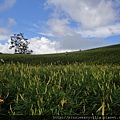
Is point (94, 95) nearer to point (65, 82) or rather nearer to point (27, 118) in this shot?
point (65, 82)

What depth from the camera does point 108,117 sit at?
558cm

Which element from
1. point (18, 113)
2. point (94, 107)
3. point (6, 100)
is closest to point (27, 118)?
point (18, 113)

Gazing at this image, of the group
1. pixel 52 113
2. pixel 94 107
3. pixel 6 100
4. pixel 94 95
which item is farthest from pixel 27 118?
pixel 94 95

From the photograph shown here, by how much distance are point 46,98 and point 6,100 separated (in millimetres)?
1459

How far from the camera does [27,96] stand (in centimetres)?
652

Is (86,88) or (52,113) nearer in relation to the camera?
(52,113)

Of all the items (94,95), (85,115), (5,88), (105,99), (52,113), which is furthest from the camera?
(5,88)

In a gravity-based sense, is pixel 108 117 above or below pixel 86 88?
below

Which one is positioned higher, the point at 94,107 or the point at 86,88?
the point at 86,88

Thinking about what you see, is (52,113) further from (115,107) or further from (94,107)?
(115,107)

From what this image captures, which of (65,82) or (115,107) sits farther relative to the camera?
(65,82)

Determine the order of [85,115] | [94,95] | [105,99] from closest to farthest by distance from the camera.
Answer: [85,115] < [105,99] < [94,95]

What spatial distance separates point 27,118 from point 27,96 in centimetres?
106

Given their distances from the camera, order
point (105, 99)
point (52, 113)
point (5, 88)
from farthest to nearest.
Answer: point (5, 88) → point (105, 99) → point (52, 113)
